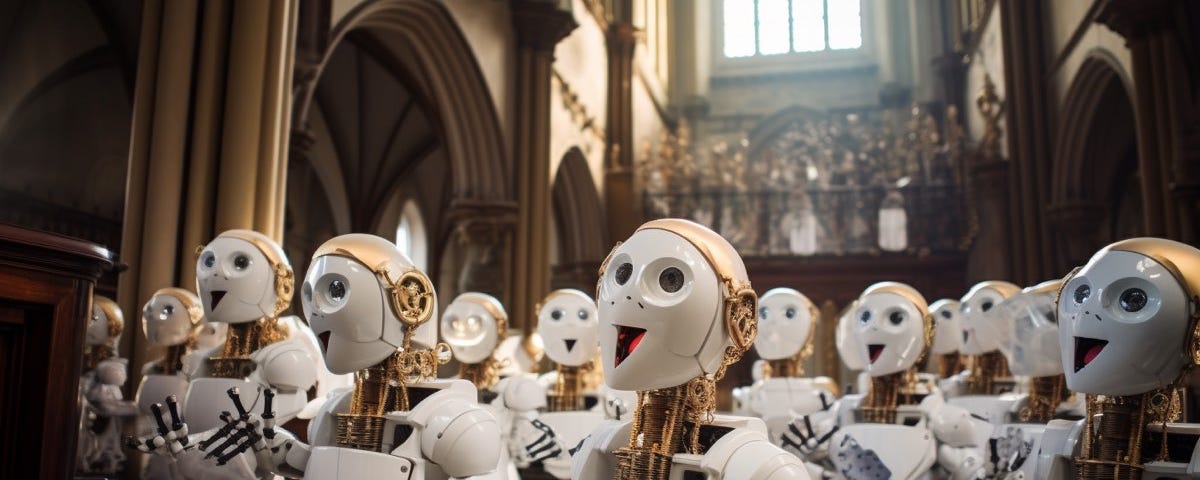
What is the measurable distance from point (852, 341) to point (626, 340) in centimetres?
303

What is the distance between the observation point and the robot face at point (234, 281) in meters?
4.82

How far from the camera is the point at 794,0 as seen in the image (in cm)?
2453

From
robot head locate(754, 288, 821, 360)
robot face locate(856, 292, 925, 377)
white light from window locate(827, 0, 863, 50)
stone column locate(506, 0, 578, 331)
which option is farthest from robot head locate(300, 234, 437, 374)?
white light from window locate(827, 0, 863, 50)

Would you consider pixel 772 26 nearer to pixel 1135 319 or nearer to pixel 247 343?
pixel 247 343

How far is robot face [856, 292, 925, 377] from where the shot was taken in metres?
5.55

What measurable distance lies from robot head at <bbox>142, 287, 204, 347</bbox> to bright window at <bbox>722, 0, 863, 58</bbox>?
19916 millimetres

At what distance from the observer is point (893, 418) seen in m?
5.52

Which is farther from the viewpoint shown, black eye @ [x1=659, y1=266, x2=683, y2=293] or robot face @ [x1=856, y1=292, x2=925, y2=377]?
robot face @ [x1=856, y1=292, x2=925, y2=377]

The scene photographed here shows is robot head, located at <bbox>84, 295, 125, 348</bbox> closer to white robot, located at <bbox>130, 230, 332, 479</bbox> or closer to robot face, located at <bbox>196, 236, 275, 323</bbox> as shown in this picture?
white robot, located at <bbox>130, 230, 332, 479</bbox>

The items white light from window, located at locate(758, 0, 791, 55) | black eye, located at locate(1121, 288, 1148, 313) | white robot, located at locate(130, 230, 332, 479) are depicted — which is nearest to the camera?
A: black eye, located at locate(1121, 288, 1148, 313)

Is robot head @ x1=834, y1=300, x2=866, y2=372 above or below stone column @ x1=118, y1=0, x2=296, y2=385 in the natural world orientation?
below

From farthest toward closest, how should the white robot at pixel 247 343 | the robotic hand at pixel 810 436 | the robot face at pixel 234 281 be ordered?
the robotic hand at pixel 810 436 < the robot face at pixel 234 281 < the white robot at pixel 247 343

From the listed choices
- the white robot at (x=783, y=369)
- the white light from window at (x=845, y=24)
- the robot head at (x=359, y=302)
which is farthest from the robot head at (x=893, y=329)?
the white light from window at (x=845, y=24)

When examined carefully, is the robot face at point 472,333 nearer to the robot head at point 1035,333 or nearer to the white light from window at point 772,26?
the robot head at point 1035,333
